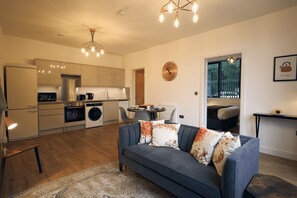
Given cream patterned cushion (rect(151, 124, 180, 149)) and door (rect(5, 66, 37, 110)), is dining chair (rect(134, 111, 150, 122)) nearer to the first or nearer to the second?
cream patterned cushion (rect(151, 124, 180, 149))

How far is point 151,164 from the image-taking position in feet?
6.33

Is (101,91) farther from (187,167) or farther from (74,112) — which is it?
(187,167)

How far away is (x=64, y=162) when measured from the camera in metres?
2.83

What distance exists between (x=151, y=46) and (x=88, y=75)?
92.0 inches

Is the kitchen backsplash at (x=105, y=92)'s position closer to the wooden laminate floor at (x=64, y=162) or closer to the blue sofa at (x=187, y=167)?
the wooden laminate floor at (x=64, y=162)

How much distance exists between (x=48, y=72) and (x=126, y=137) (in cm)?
361

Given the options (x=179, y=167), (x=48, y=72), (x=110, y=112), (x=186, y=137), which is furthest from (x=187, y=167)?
(x=48, y=72)

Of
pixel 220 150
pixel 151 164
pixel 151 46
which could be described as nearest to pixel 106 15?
pixel 151 46

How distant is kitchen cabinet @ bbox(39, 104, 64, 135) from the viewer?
14.4 ft

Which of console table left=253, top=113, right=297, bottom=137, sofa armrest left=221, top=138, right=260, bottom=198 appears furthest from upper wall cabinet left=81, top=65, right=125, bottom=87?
sofa armrest left=221, top=138, right=260, bottom=198

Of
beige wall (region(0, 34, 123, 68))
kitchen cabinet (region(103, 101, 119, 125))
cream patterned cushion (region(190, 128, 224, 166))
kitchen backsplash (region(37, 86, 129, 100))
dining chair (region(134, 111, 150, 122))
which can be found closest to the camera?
cream patterned cushion (region(190, 128, 224, 166))

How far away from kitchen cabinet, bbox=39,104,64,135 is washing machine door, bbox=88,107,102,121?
0.86 metres

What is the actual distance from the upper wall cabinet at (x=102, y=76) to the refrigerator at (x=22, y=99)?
1.49 m

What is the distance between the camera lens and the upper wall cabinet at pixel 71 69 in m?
4.91
